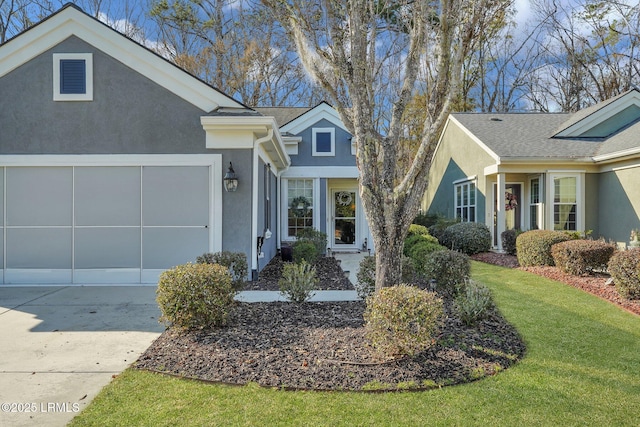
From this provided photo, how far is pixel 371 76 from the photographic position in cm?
530

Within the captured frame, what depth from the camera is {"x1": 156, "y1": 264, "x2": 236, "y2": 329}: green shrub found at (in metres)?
4.71

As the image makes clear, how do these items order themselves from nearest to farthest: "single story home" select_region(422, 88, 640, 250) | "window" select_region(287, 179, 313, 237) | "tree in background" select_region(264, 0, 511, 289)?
"tree in background" select_region(264, 0, 511, 289) < "single story home" select_region(422, 88, 640, 250) < "window" select_region(287, 179, 313, 237)

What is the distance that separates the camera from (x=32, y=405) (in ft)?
11.0

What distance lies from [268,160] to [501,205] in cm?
749

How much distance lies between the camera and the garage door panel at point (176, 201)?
26.7ft

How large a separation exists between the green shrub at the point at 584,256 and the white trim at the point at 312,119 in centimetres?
820

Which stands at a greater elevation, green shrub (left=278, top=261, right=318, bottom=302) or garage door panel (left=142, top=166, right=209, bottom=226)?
garage door panel (left=142, top=166, right=209, bottom=226)

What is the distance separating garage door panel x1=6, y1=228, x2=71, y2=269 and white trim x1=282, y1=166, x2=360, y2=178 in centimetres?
728

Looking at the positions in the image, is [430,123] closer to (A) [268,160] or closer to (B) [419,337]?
(B) [419,337]

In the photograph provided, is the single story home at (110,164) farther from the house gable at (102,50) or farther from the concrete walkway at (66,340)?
the concrete walkway at (66,340)

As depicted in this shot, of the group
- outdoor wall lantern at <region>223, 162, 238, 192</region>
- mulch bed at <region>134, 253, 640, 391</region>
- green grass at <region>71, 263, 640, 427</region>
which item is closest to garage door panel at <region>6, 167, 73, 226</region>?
outdoor wall lantern at <region>223, 162, 238, 192</region>

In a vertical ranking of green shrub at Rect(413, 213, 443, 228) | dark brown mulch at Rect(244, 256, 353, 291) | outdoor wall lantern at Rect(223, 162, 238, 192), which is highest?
outdoor wall lantern at Rect(223, 162, 238, 192)

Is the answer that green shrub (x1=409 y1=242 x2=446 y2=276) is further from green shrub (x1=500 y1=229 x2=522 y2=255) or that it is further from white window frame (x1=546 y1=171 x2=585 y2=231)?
white window frame (x1=546 y1=171 x2=585 y2=231)

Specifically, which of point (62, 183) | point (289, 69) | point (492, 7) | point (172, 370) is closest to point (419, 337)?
point (172, 370)
